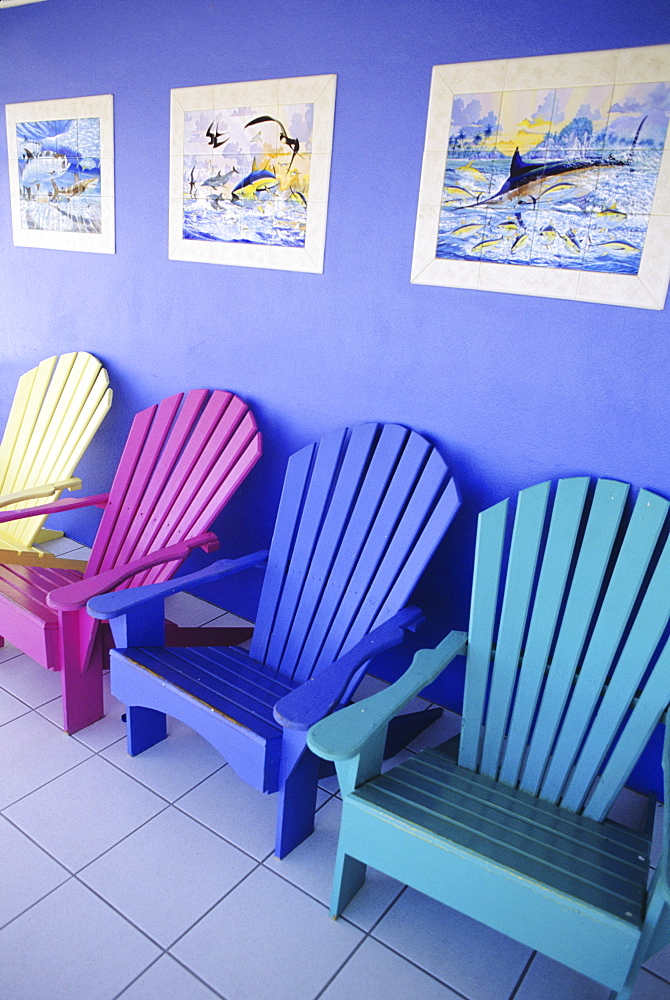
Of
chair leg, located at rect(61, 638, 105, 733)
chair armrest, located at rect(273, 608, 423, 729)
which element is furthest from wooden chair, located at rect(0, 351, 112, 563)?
chair armrest, located at rect(273, 608, 423, 729)

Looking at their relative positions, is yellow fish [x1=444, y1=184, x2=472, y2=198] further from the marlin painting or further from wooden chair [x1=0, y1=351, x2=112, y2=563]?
wooden chair [x1=0, y1=351, x2=112, y2=563]

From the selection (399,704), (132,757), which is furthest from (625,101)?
(132,757)

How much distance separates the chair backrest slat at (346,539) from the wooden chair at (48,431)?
102 cm

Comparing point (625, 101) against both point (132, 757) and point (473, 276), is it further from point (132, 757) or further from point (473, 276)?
point (132, 757)

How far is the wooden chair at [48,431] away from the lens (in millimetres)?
2783

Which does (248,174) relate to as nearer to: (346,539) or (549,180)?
(549,180)

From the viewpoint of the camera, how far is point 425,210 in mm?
2012

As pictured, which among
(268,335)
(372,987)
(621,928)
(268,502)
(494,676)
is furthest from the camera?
(268,502)

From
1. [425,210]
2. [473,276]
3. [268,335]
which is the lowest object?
[268,335]

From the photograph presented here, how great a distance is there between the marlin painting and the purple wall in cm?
25

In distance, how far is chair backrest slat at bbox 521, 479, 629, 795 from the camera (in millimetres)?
1742

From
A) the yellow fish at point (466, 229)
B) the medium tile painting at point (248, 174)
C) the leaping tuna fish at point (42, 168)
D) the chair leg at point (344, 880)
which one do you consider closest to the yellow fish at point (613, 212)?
the yellow fish at point (466, 229)

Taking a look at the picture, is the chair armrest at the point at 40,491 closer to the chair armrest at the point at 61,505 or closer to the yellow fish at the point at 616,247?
the chair armrest at the point at 61,505

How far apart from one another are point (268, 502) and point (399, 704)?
3.97 ft
